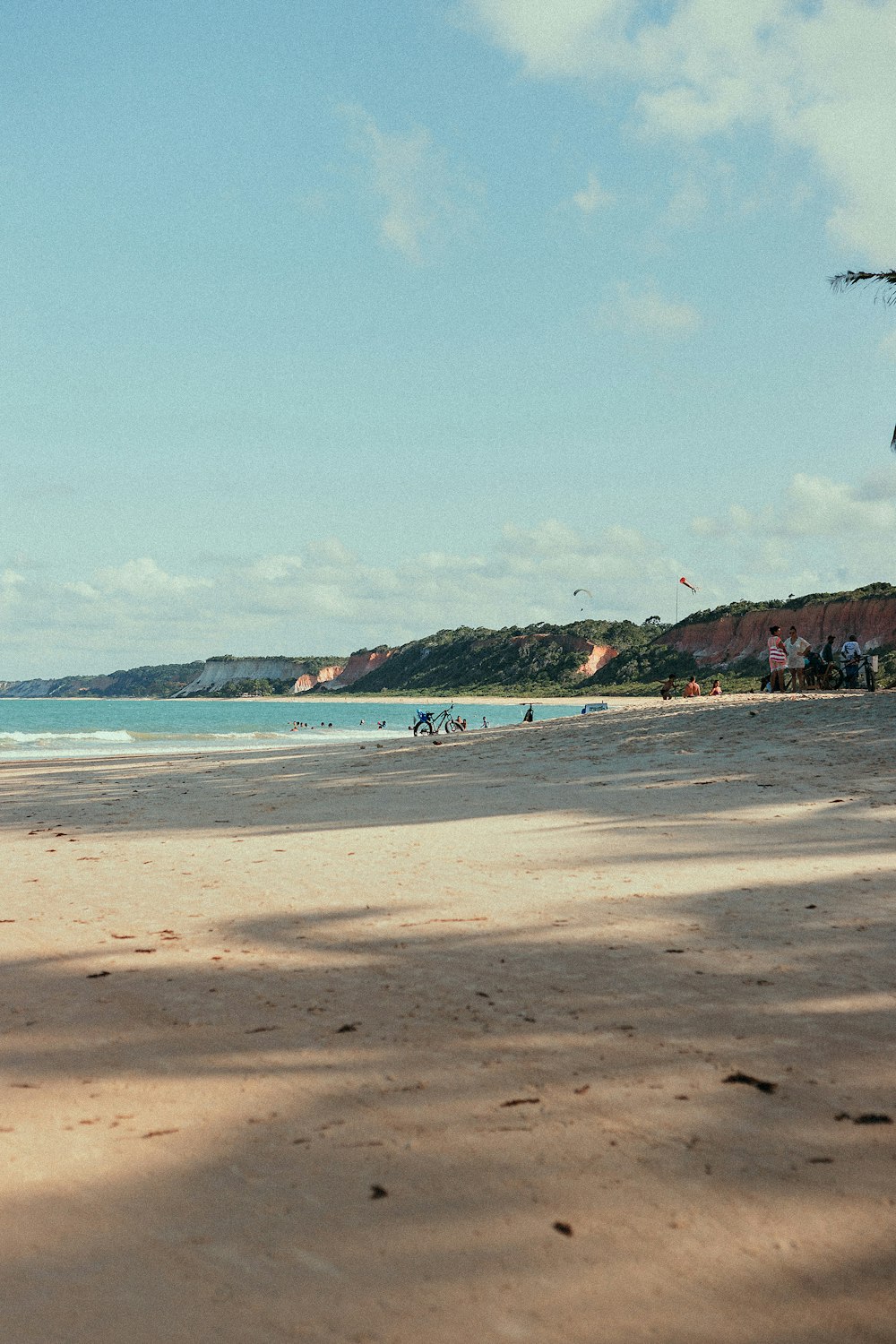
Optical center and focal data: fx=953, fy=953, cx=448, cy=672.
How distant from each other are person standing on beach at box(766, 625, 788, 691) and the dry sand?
58.7 feet

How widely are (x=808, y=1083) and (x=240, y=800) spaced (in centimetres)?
899

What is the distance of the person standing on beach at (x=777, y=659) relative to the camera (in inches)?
948

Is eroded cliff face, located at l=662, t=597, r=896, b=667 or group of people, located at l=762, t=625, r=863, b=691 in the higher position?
eroded cliff face, located at l=662, t=597, r=896, b=667

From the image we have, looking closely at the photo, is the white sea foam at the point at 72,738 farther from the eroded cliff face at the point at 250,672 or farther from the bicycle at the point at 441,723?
the eroded cliff face at the point at 250,672

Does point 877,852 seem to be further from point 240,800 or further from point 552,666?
point 552,666

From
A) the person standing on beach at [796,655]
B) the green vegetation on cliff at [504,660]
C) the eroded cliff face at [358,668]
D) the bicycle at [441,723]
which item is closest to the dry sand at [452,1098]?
the person standing on beach at [796,655]

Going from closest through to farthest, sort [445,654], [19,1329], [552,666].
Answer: [19,1329], [552,666], [445,654]

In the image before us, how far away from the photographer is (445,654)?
153 m

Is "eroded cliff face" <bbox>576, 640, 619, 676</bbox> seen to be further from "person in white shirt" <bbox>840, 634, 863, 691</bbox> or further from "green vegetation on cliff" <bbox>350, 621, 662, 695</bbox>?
"person in white shirt" <bbox>840, 634, 863, 691</bbox>

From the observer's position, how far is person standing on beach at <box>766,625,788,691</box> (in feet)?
79.0

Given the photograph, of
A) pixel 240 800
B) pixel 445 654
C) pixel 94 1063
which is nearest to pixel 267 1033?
pixel 94 1063

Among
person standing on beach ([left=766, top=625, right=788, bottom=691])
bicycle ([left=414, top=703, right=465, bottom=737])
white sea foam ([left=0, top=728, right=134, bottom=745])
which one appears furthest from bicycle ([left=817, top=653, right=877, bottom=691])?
white sea foam ([left=0, top=728, right=134, bottom=745])

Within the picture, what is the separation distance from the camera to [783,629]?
9356 centimetres

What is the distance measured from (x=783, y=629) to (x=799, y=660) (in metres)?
73.4
